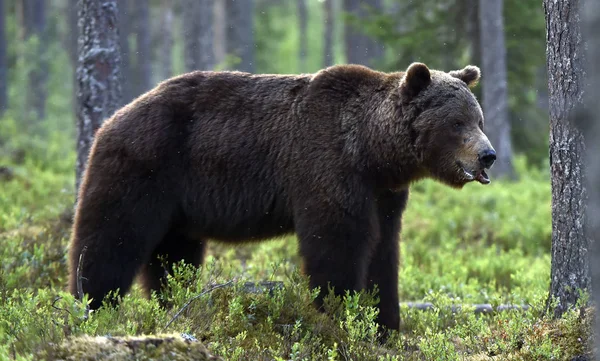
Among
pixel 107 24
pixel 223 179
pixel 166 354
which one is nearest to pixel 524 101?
pixel 107 24

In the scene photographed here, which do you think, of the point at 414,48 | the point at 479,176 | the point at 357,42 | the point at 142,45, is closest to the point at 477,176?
the point at 479,176

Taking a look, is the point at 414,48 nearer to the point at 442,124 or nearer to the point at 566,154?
the point at 442,124

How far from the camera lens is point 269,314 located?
5.25 metres

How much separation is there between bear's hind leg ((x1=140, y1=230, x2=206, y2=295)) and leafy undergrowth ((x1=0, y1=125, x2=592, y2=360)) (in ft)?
0.71

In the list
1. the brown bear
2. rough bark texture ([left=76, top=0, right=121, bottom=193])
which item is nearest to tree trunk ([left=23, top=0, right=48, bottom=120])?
rough bark texture ([left=76, top=0, right=121, bottom=193])

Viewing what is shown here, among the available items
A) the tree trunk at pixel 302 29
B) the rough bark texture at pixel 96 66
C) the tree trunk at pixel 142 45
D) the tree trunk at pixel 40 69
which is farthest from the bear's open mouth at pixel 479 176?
the tree trunk at pixel 302 29

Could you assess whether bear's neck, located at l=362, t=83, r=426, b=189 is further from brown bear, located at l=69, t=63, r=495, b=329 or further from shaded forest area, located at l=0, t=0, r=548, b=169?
shaded forest area, located at l=0, t=0, r=548, b=169

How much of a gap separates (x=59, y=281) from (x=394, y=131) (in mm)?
3761

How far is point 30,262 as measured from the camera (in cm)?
716

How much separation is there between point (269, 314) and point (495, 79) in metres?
11.5

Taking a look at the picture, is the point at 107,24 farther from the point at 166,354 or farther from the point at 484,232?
the point at 484,232

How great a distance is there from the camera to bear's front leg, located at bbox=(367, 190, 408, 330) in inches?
234

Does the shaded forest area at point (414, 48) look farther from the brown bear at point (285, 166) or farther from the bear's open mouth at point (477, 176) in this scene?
the bear's open mouth at point (477, 176)

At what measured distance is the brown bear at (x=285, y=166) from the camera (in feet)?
18.2
